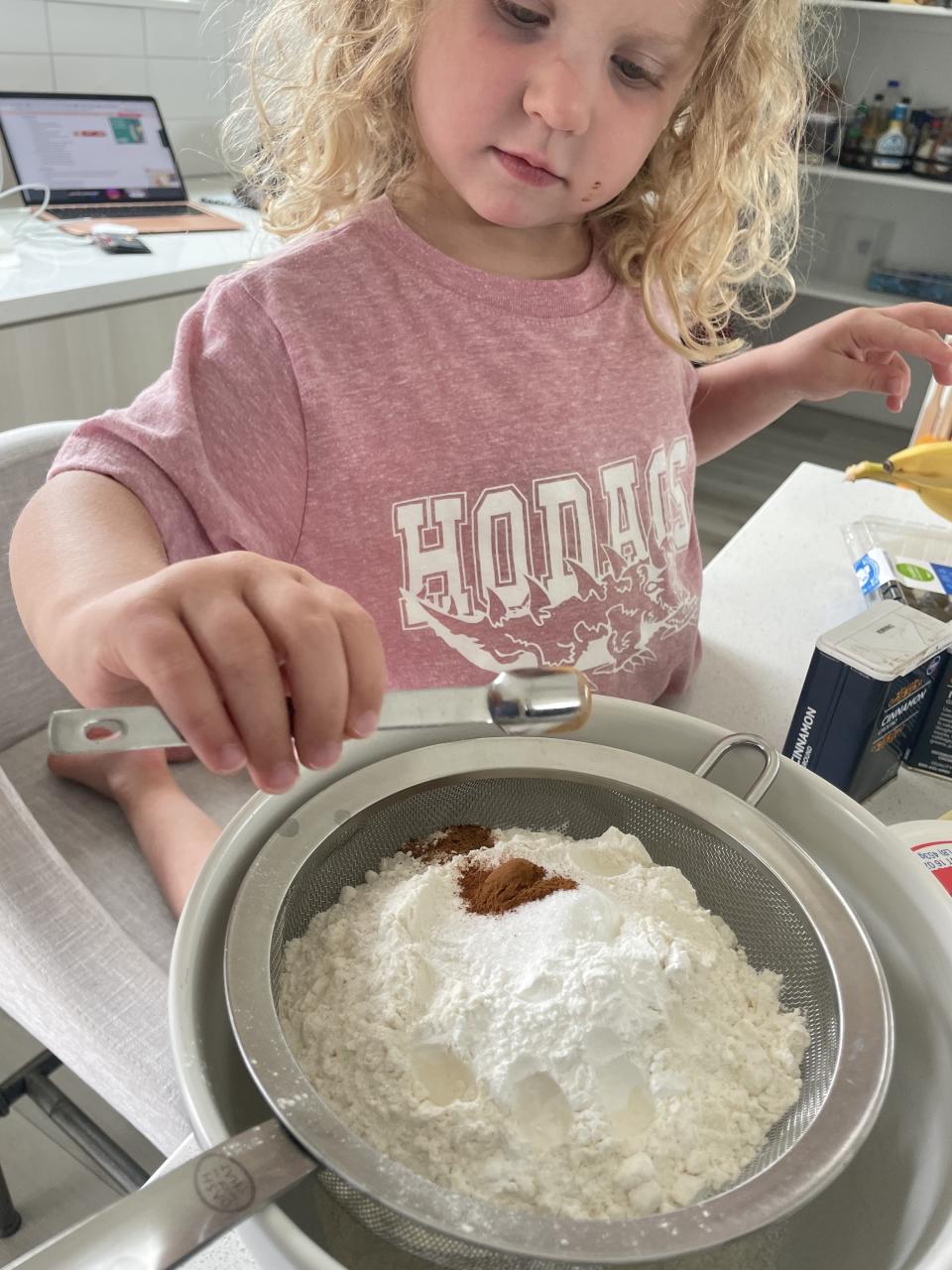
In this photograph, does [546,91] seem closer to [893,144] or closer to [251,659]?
[251,659]

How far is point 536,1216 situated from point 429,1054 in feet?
0.27

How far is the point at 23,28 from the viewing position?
2.11 m

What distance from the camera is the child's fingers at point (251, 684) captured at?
35 centimetres

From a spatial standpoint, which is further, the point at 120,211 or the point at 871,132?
the point at 871,132

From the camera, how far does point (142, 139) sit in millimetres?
2281

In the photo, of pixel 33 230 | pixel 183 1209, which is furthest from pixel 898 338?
pixel 33 230

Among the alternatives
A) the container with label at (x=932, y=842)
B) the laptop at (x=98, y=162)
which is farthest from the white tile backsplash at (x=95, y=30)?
the container with label at (x=932, y=842)

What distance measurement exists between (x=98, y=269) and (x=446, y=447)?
128 cm

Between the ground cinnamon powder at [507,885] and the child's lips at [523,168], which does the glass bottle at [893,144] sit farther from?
the ground cinnamon powder at [507,885]

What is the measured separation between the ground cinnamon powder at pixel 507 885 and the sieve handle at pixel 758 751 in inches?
4.3

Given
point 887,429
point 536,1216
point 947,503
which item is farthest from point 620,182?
point 887,429

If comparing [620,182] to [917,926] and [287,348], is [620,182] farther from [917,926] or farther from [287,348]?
[917,926]

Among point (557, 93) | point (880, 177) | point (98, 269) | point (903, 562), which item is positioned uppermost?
point (557, 93)

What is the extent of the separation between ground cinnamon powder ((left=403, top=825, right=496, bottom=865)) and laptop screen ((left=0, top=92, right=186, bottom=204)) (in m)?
2.08
